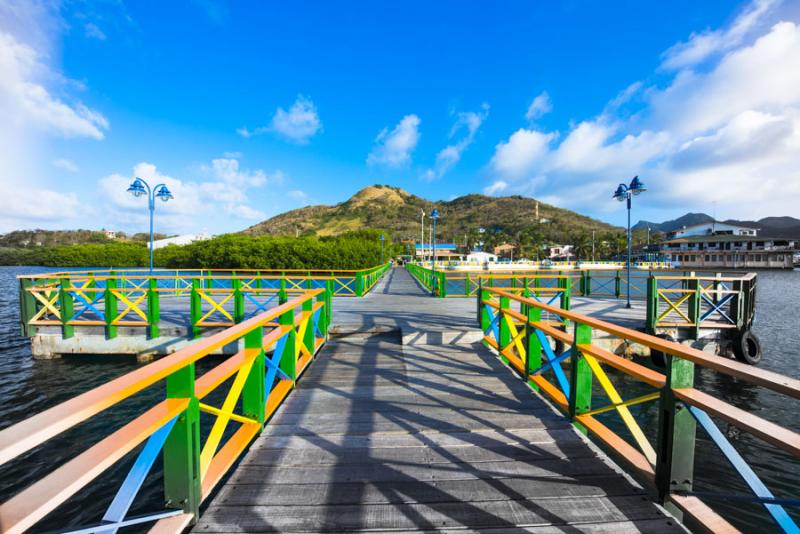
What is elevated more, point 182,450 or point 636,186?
point 636,186

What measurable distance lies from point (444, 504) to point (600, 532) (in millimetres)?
963

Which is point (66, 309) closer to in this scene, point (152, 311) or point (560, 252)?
point (152, 311)

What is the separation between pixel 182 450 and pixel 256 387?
3.87 ft

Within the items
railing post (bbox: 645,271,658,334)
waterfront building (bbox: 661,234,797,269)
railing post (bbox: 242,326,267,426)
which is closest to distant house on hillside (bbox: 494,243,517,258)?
waterfront building (bbox: 661,234,797,269)

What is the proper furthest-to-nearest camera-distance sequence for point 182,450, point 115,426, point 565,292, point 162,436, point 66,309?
point 66,309 < point 565,292 < point 115,426 < point 182,450 < point 162,436

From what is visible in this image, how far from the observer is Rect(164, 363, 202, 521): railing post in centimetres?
194

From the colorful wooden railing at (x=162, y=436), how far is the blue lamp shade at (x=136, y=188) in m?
13.6

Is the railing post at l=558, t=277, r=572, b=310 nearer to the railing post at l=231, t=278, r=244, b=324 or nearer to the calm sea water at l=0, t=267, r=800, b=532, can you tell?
the calm sea water at l=0, t=267, r=800, b=532

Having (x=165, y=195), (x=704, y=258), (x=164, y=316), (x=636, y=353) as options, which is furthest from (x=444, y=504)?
(x=704, y=258)

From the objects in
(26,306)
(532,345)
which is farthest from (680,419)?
(26,306)

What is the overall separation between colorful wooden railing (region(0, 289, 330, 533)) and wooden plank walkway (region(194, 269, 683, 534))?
252 mm

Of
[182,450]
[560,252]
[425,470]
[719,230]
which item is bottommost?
[425,470]

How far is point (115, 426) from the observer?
18.2 feet

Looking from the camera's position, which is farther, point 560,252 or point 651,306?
point 560,252
